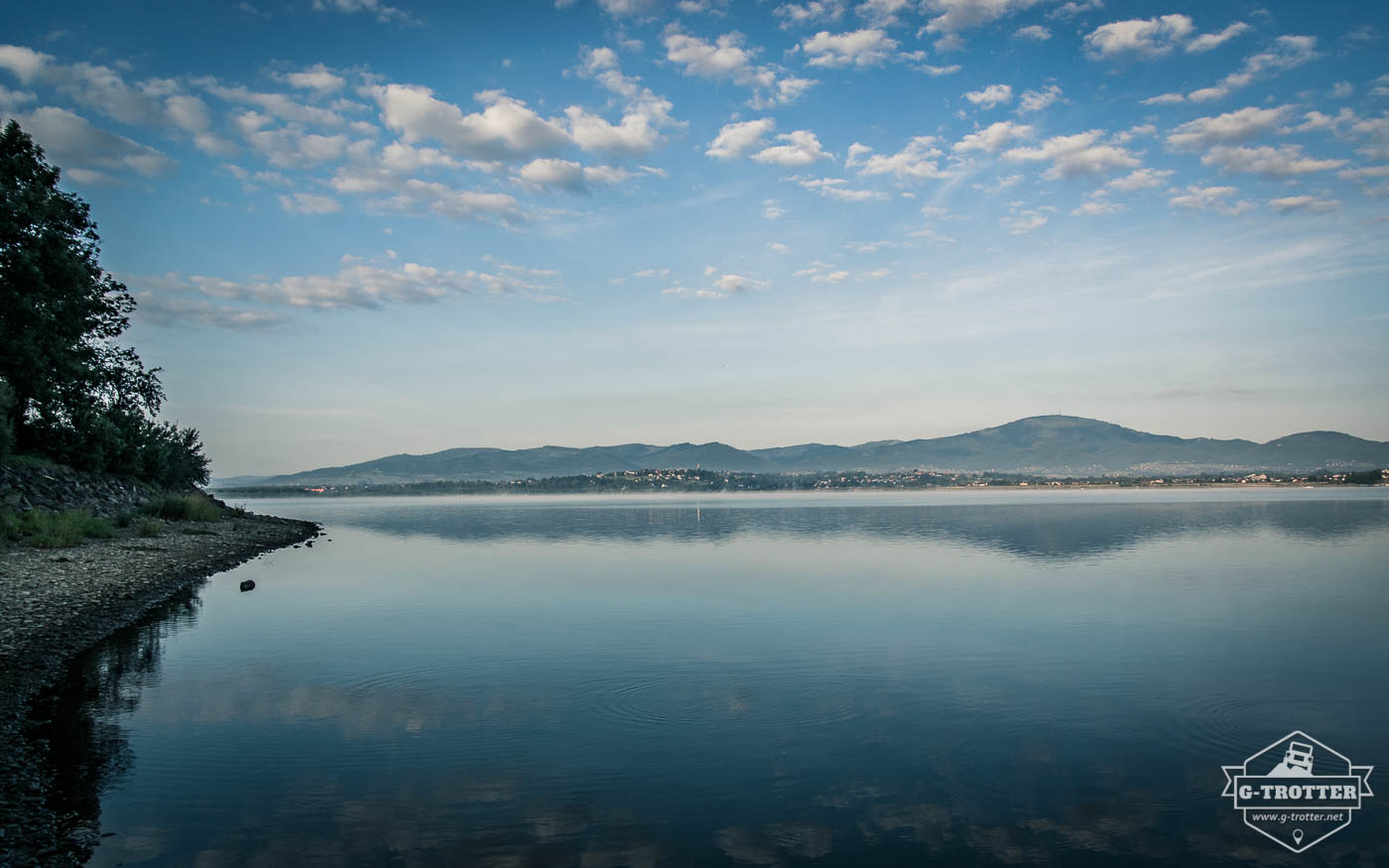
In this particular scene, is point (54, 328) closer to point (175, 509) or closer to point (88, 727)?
point (175, 509)

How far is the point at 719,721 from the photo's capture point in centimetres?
1215

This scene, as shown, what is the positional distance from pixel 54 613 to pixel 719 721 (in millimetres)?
15053

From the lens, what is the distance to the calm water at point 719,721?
8.20 meters

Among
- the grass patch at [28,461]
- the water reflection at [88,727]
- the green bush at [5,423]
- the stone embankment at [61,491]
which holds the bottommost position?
the water reflection at [88,727]

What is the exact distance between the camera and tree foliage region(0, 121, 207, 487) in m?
35.1

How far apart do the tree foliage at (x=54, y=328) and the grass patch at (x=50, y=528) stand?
10.9 feet

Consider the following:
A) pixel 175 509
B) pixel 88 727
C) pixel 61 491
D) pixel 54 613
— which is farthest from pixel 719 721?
pixel 175 509

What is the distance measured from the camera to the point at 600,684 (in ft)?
47.3

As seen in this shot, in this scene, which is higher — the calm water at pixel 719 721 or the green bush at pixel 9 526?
the green bush at pixel 9 526

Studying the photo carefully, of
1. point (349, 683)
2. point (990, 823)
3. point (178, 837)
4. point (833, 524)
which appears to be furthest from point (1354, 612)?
point (833, 524)

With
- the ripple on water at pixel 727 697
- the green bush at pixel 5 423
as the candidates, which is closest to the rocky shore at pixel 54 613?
the green bush at pixel 5 423

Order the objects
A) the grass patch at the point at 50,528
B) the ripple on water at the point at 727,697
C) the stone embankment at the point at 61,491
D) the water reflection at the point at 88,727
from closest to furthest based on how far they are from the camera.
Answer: the water reflection at the point at 88,727 → the ripple on water at the point at 727,697 → the grass patch at the point at 50,528 → the stone embankment at the point at 61,491

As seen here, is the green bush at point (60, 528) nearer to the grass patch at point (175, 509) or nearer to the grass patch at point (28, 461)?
the grass patch at point (28, 461)

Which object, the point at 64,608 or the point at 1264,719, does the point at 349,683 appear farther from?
the point at 1264,719
